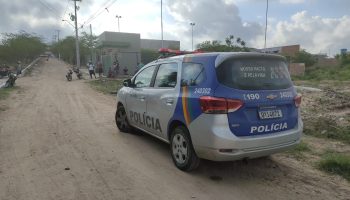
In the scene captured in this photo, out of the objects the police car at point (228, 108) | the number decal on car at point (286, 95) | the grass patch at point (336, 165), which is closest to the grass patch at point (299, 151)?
the grass patch at point (336, 165)

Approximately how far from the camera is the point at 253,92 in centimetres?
448

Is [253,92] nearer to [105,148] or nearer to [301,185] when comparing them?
[301,185]

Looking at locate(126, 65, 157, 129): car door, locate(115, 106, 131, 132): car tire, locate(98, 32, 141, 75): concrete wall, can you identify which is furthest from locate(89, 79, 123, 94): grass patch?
locate(126, 65, 157, 129): car door

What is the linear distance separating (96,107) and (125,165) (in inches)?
276

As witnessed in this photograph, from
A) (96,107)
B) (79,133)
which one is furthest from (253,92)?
(96,107)

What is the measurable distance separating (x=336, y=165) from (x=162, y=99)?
298 centimetres

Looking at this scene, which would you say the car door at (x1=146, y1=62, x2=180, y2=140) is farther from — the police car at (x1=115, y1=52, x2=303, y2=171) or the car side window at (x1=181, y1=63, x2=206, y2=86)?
the car side window at (x1=181, y1=63, x2=206, y2=86)

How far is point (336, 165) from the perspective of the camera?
5184 millimetres

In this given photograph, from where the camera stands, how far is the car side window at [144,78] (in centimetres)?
634

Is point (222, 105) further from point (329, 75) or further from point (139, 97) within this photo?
point (329, 75)

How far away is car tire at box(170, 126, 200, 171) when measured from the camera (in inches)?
191

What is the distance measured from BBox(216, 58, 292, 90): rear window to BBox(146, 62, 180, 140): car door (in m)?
0.94

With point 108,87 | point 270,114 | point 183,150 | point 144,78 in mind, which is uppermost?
point 144,78

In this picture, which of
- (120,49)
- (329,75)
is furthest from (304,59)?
(120,49)
